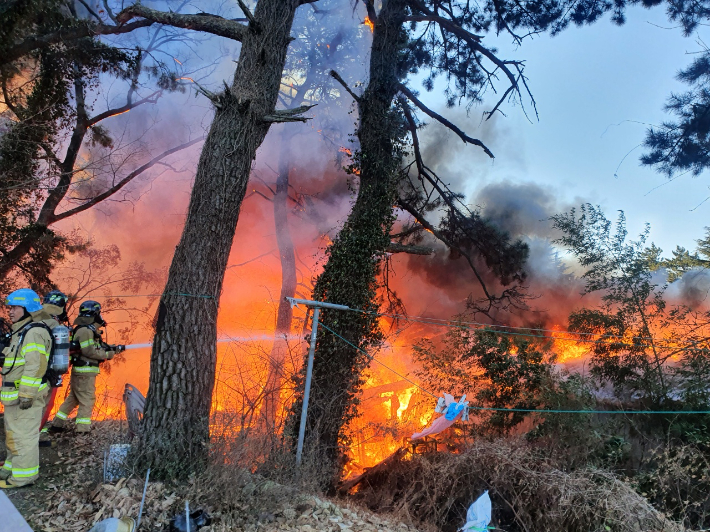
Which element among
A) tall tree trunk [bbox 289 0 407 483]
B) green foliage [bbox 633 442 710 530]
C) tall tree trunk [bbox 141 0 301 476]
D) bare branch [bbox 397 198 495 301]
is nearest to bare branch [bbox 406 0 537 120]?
tall tree trunk [bbox 289 0 407 483]

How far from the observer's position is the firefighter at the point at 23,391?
477 cm

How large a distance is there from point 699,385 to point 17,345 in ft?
42.7

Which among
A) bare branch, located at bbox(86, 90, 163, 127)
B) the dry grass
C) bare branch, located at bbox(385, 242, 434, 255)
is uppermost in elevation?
bare branch, located at bbox(86, 90, 163, 127)

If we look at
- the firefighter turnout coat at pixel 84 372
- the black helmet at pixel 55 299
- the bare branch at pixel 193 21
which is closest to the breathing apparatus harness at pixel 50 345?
the black helmet at pixel 55 299

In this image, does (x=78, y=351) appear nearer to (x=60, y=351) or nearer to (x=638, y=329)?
(x=60, y=351)

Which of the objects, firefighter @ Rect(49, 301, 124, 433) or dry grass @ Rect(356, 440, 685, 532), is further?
dry grass @ Rect(356, 440, 685, 532)

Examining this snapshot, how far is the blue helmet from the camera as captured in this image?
491cm

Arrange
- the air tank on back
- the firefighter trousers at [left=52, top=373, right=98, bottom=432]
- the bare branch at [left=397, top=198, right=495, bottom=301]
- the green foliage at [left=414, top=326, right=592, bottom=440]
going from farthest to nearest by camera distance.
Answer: the bare branch at [left=397, top=198, right=495, bottom=301]
the green foliage at [left=414, top=326, right=592, bottom=440]
the firefighter trousers at [left=52, top=373, right=98, bottom=432]
the air tank on back

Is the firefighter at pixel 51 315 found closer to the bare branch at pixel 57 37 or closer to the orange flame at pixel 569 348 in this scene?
the bare branch at pixel 57 37

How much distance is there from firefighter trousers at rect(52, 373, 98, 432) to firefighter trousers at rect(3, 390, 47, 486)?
1444 millimetres

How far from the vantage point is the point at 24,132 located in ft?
33.7

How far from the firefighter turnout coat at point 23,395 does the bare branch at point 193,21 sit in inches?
168

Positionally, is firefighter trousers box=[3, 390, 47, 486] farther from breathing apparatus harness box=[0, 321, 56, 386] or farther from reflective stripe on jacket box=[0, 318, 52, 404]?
breathing apparatus harness box=[0, 321, 56, 386]

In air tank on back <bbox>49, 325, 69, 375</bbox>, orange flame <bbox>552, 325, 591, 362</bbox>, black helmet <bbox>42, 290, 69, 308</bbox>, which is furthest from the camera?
orange flame <bbox>552, 325, 591, 362</bbox>
